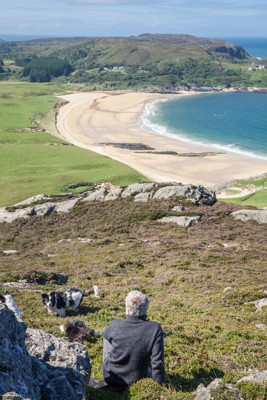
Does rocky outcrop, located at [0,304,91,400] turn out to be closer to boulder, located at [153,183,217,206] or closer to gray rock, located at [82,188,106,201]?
boulder, located at [153,183,217,206]

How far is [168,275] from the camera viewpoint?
24.1 m

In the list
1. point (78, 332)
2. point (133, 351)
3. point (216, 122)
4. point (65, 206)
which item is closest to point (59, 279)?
point (78, 332)

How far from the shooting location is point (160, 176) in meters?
77.4

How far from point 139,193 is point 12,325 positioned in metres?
37.5

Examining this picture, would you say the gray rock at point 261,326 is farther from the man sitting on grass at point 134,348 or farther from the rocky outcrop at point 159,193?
the rocky outcrop at point 159,193

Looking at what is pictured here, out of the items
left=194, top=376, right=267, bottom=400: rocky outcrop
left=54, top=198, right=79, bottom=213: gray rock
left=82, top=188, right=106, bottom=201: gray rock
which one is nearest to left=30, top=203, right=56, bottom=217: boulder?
left=54, top=198, right=79, bottom=213: gray rock

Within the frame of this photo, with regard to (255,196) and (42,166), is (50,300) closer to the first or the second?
(255,196)

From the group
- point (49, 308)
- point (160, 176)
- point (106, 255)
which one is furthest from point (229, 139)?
point (49, 308)

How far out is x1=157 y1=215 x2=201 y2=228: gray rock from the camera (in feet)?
122

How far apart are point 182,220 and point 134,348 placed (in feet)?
94.7

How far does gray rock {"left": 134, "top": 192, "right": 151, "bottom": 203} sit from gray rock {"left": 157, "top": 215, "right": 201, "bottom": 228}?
5.65 meters

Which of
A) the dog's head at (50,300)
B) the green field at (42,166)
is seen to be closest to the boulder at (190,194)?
the green field at (42,166)

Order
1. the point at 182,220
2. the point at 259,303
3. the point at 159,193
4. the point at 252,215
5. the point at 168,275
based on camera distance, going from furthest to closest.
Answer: the point at 159,193, the point at 182,220, the point at 252,215, the point at 168,275, the point at 259,303

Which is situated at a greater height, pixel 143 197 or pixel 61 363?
pixel 61 363
